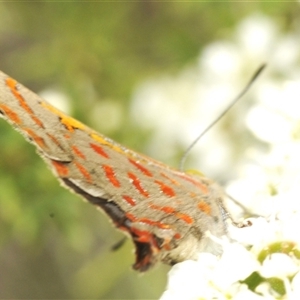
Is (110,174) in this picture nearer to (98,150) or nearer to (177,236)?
(98,150)

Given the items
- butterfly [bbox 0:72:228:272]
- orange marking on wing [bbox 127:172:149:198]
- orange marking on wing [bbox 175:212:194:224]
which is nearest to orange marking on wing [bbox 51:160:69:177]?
butterfly [bbox 0:72:228:272]

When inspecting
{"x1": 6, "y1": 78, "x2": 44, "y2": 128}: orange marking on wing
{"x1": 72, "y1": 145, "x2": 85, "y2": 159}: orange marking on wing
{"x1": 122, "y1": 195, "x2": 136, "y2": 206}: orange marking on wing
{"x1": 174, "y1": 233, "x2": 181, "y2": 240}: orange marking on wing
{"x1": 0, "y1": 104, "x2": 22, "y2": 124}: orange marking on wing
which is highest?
{"x1": 6, "y1": 78, "x2": 44, "y2": 128}: orange marking on wing

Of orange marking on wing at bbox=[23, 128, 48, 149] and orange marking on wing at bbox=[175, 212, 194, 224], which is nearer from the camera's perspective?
orange marking on wing at bbox=[23, 128, 48, 149]

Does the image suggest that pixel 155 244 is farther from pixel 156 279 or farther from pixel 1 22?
pixel 1 22

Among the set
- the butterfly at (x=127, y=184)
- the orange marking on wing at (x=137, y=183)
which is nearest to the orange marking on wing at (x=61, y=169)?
the butterfly at (x=127, y=184)

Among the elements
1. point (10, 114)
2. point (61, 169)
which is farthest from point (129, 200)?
point (10, 114)

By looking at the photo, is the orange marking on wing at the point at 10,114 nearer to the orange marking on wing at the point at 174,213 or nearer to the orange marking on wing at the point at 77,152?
the orange marking on wing at the point at 77,152

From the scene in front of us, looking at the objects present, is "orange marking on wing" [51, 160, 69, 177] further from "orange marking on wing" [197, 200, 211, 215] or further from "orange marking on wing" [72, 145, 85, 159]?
"orange marking on wing" [197, 200, 211, 215]
